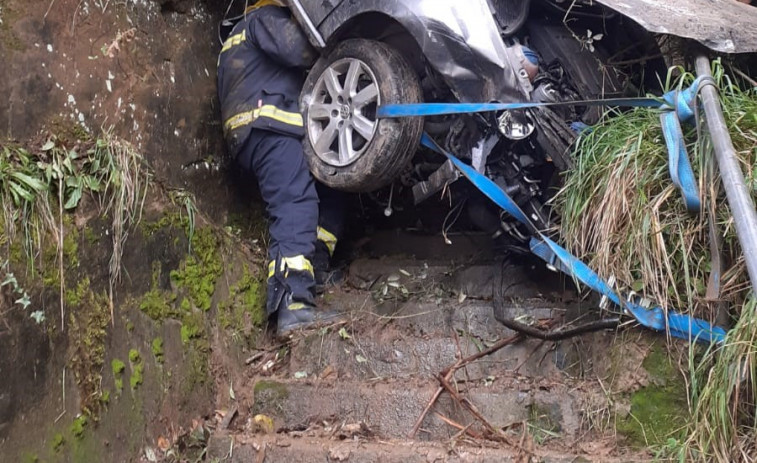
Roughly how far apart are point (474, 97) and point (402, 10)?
59 cm

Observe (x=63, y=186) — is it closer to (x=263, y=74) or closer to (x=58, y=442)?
(x=58, y=442)

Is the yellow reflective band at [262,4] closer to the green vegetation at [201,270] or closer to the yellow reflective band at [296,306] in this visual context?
the green vegetation at [201,270]

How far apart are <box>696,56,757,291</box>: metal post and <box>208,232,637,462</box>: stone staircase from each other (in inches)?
40.5

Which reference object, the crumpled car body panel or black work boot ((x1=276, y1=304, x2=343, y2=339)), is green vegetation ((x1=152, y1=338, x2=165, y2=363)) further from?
the crumpled car body panel

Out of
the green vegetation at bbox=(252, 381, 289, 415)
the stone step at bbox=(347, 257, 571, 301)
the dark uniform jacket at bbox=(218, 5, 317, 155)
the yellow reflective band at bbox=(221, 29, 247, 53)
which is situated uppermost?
the yellow reflective band at bbox=(221, 29, 247, 53)

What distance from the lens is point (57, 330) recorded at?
299 centimetres

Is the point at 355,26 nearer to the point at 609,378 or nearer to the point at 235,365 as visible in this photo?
the point at 235,365

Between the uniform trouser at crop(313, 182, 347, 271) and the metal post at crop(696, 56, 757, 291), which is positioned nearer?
the metal post at crop(696, 56, 757, 291)

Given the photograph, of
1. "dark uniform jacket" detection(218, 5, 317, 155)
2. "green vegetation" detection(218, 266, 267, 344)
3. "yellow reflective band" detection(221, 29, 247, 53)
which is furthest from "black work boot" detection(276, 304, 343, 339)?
"yellow reflective band" detection(221, 29, 247, 53)

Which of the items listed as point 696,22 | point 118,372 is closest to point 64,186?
point 118,372

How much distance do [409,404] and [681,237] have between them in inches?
57.2

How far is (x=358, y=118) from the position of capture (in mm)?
4094

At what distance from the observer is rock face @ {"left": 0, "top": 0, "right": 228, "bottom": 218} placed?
10.2ft

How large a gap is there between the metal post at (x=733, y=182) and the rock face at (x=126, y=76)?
8.87 feet
